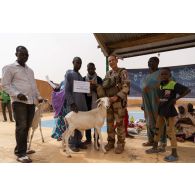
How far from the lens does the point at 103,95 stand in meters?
4.36

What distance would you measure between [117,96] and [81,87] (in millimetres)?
730

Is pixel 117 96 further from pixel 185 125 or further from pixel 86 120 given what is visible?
pixel 185 125

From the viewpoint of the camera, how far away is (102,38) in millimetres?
5773

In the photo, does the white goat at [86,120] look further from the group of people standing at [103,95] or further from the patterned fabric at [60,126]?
the patterned fabric at [60,126]

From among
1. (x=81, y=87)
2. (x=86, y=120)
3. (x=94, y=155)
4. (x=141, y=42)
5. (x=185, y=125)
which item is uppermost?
(x=141, y=42)

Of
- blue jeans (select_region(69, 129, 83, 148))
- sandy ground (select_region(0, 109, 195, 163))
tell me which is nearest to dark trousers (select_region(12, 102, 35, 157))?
sandy ground (select_region(0, 109, 195, 163))

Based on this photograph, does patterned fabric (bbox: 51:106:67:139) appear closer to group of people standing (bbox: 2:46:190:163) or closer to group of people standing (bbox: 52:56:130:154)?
group of people standing (bbox: 2:46:190:163)

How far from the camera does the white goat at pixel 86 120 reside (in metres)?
3.96

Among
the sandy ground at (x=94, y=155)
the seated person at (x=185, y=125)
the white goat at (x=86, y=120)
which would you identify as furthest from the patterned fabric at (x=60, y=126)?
the seated person at (x=185, y=125)

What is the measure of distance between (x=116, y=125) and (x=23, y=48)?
223cm

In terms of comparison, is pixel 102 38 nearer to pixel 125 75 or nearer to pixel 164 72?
pixel 125 75

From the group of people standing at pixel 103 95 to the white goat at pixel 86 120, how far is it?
15cm

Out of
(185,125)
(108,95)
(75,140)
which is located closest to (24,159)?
(75,140)

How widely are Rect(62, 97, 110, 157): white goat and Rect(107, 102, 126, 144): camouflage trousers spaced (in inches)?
8.2
